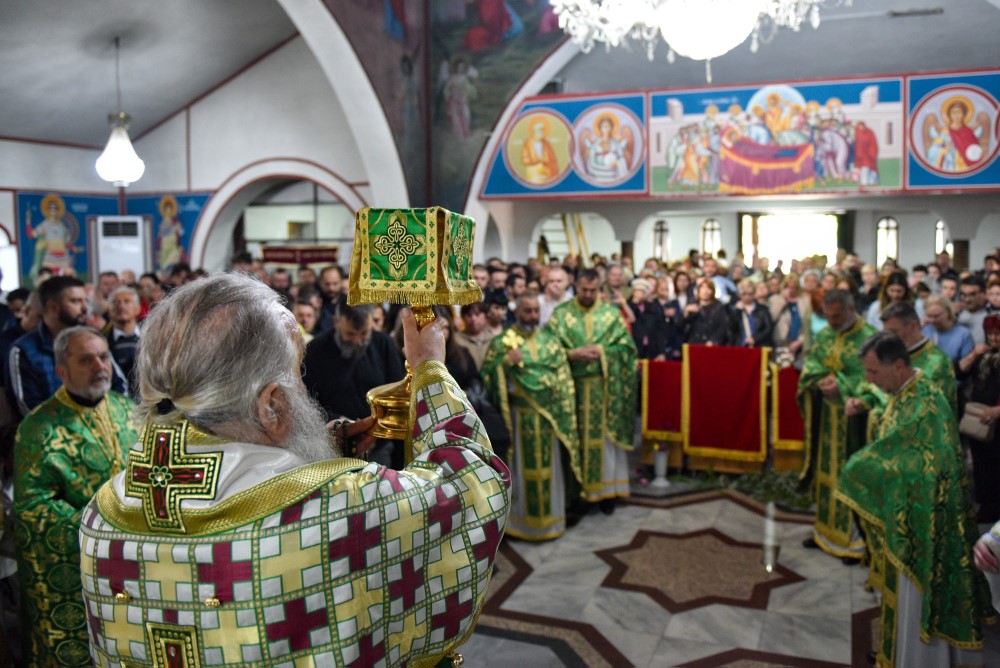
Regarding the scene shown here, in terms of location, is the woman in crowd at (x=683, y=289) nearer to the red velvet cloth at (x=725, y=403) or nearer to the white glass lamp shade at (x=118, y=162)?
the red velvet cloth at (x=725, y=403)

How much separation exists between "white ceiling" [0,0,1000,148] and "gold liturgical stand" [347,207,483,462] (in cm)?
919

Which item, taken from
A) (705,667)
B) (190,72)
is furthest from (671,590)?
(190,72)

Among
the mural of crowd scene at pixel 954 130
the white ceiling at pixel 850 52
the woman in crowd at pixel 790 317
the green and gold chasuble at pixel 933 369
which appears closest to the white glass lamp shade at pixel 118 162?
the woman in crowd at pixel 790 317

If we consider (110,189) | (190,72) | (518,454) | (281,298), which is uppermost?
(190,72)

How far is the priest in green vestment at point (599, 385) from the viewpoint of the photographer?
5539 millimetres

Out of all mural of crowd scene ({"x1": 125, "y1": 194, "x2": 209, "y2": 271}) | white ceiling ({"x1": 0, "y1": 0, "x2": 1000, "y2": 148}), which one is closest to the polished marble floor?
white ceiling ({"x1": 0, "y1": 0, "x2": 1000, "y2": 148})

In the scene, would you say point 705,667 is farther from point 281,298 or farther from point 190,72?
point 190,72

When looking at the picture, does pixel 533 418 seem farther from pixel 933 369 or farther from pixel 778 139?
pixel 778 139

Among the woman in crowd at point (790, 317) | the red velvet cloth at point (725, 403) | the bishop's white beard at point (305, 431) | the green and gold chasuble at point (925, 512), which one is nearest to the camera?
the bishop's white beard at point (305, 431)

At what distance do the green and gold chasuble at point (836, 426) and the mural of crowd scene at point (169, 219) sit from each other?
10880 millimetres

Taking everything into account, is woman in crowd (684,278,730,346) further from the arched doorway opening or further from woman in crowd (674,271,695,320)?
the arched doorway opening

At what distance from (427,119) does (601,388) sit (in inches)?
290

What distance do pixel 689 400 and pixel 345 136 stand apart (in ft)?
26.1

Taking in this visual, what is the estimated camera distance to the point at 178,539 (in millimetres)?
1260
